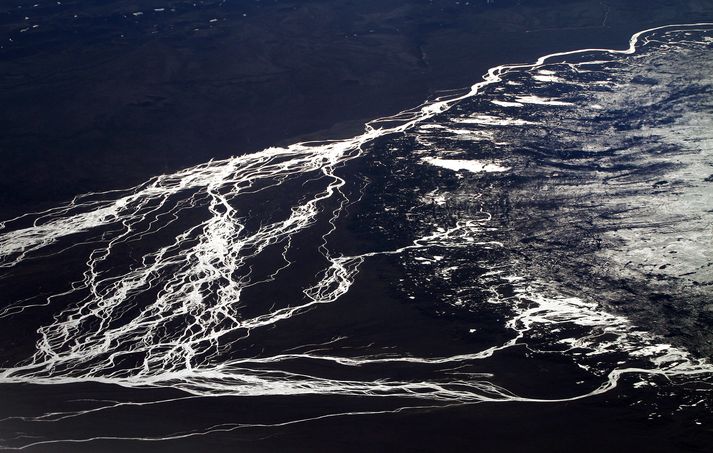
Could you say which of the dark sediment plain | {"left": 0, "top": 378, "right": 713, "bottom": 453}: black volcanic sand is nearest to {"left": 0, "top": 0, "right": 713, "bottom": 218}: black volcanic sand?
the dark sediment plain

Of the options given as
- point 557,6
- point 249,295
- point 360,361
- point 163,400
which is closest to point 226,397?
point 163,400

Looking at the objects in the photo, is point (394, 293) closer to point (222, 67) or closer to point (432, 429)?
point (432, 429)

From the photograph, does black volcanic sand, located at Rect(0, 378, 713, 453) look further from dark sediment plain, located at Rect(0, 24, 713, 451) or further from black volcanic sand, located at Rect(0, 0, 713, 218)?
black volcanic sand, located at Rect(0, 0, 713, 218)

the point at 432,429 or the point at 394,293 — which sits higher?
the point at 394,293

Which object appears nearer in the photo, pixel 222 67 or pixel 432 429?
pixel 432 429

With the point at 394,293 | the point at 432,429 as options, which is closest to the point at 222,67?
the point at 394,293

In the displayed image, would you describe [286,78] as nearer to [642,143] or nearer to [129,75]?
[129,75]
